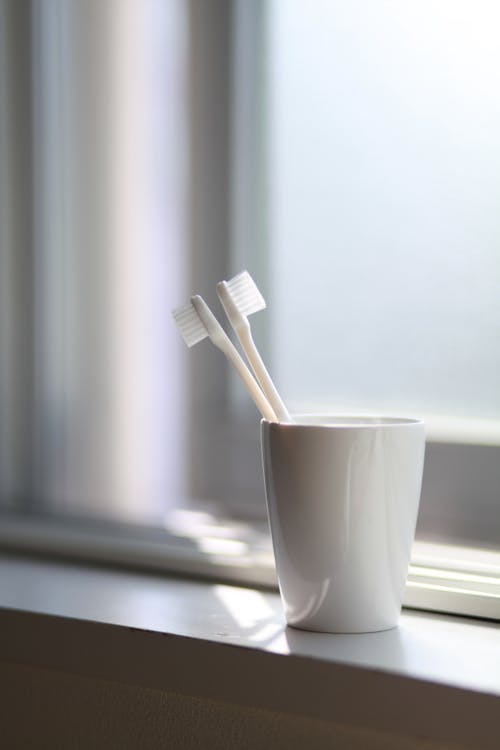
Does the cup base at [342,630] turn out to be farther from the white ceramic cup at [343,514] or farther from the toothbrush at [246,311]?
the toothbrush at [246,311]

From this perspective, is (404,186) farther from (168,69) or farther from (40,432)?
(40,432)

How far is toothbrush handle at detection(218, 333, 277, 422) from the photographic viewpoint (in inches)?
23.3

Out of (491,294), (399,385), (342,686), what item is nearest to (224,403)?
(399,385)

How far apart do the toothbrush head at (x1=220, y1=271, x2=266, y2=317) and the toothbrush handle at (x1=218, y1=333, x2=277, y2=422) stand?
22 millimetres

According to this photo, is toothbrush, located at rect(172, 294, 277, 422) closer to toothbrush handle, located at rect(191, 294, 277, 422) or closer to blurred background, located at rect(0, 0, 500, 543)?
toothbrush handle, located at rect(191, 294, 277, 422)

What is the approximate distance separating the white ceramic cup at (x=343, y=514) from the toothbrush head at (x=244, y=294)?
77mm

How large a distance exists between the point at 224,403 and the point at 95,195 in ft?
0.80

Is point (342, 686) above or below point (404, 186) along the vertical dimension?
below

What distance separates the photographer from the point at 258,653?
542 mm

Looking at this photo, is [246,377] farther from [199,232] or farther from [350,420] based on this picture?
[199,232]

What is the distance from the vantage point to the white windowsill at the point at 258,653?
1.61 feet

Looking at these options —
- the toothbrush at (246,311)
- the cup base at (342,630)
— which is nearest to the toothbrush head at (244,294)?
the toothbrush at (246,311)

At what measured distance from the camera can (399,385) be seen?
0.79 m

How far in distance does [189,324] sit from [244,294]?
4cm
